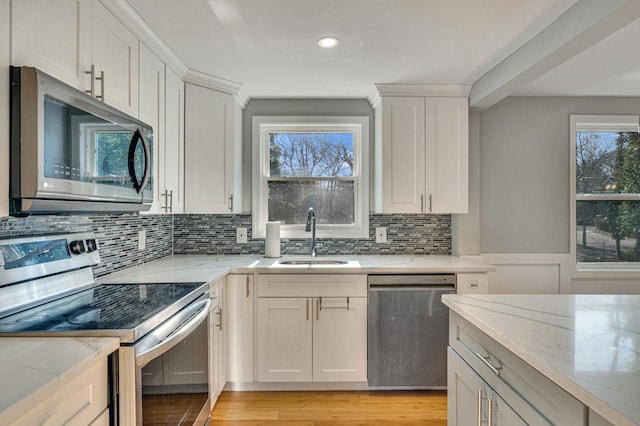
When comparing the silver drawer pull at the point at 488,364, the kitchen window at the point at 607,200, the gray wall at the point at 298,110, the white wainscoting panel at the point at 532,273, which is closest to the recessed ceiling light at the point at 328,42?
the gray wall at the point at 298,110

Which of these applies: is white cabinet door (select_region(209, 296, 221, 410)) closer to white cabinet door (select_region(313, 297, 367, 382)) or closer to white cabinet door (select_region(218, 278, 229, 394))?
white cabinet door (select_region(218, 278, 229, 394))

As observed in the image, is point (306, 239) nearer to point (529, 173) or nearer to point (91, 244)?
point (91, 244)

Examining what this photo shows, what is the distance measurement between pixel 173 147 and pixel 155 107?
1.13 feet

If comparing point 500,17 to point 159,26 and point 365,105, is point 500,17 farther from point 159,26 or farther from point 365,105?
point 159,26

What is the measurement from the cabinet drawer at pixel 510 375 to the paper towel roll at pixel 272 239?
169 cm

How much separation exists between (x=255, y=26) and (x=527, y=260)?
2730 millimetres

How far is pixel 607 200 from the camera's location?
10.5 feet

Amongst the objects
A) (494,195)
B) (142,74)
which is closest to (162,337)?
(142,74)

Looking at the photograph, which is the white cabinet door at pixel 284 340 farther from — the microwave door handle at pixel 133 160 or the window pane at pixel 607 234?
the window pane at pixel 607 234

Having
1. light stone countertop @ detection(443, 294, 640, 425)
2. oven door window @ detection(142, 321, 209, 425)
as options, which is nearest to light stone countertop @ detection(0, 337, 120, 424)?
oven door window @ detection(142, 321, 209, 425)

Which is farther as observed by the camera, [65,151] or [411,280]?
[411,280]

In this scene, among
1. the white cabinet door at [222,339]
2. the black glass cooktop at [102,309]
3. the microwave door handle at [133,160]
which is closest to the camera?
the black glass cooktop at [102,309]

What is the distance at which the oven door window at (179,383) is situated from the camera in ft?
4.20

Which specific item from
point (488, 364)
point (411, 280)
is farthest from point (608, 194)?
point (488, 364)
